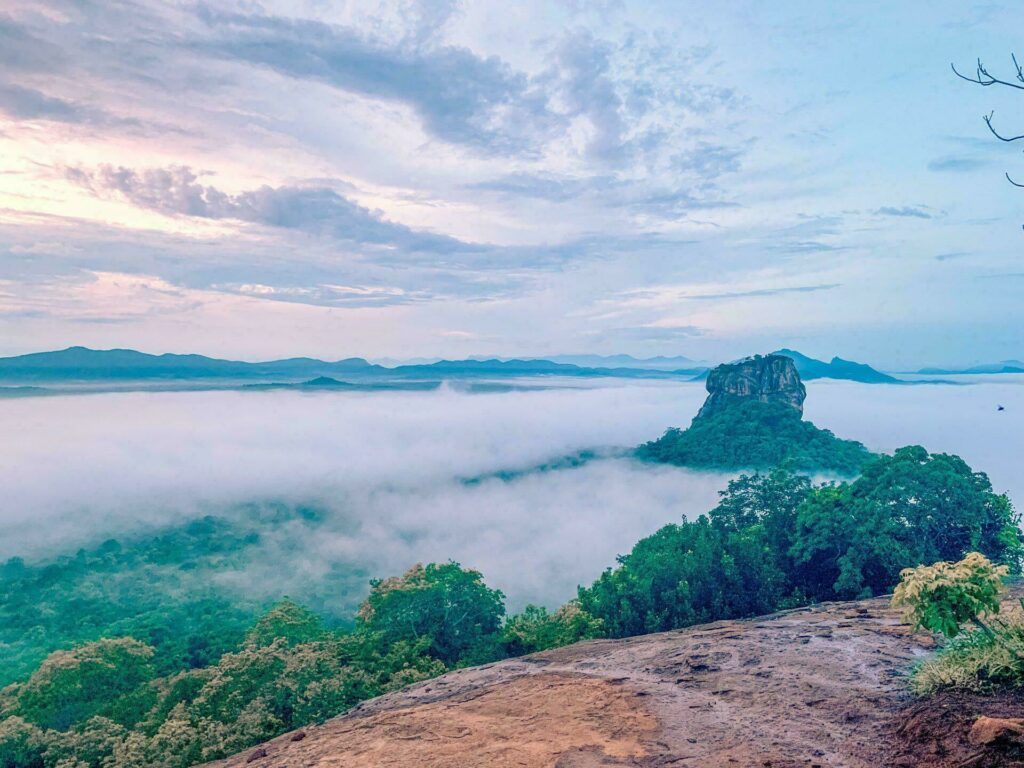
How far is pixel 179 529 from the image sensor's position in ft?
272

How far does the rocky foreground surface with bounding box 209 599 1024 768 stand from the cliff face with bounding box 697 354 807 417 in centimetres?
7703

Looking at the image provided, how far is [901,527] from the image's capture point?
84.6ft

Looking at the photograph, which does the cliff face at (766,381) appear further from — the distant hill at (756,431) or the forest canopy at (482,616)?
the forest canopy at (482,616)

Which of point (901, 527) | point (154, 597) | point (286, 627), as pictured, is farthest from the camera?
point (154, 597)

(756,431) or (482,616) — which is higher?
(756,431)

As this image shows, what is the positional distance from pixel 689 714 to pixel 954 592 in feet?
14.6

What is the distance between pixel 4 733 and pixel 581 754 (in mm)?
22693

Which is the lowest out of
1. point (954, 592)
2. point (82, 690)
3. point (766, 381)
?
point (82, 690)

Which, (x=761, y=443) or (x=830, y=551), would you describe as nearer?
(x=830, y=551)

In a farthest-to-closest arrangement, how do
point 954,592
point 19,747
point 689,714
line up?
point 19,747, point 689,714, point 954,592

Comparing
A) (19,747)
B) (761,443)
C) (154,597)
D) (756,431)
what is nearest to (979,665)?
(19,747)

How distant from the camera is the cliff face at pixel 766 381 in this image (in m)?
86.0

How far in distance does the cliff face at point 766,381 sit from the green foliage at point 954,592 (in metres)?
82.3

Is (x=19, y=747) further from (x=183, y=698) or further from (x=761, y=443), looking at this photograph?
(x=761, y=443)
